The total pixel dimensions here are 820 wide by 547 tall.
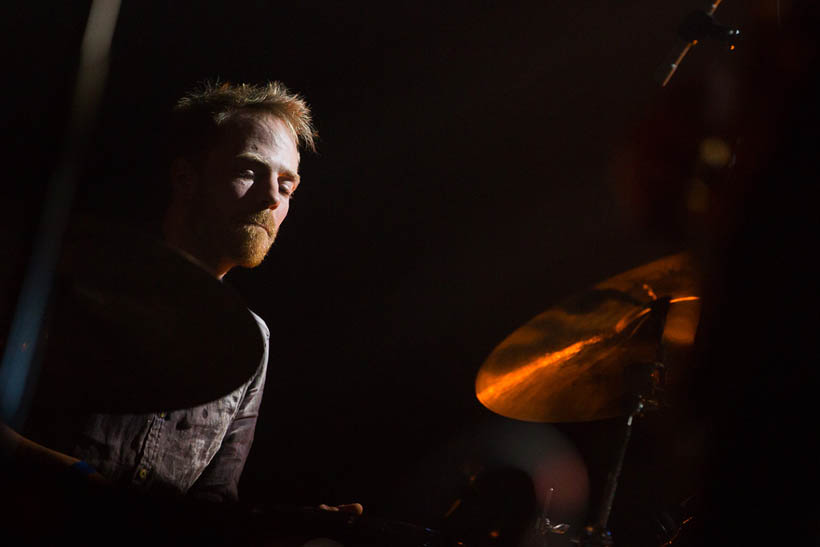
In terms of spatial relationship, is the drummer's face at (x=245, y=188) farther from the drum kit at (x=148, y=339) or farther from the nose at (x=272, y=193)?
the drum kit at (x=148, y=339)

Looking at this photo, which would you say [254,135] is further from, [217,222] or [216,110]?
[217,222]

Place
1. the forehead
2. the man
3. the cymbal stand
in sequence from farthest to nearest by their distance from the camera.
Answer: the forehead, the man, the cymbal stand

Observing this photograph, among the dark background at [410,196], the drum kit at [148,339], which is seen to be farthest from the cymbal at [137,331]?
the dark background at [410,196]

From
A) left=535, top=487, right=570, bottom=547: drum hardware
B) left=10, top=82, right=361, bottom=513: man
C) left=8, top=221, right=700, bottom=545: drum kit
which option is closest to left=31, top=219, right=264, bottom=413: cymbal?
left=8, top=221, right=700, bottom=545: drum kit

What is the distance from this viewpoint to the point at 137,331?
0.98 meters

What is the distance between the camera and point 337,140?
99.7 inches

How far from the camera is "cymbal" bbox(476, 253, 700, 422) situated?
1.49 m

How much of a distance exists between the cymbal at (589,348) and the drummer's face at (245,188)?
0.84 m

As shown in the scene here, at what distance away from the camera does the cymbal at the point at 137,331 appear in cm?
88

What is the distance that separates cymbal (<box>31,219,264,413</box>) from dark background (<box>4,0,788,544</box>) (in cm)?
141

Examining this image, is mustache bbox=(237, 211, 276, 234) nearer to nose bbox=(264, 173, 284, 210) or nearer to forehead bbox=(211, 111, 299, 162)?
nose bbox=(264, 173, 284, 210)

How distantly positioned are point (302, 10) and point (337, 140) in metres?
0.48

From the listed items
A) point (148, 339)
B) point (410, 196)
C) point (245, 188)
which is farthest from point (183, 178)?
point (148, 339)

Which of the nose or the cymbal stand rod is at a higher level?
the nose
